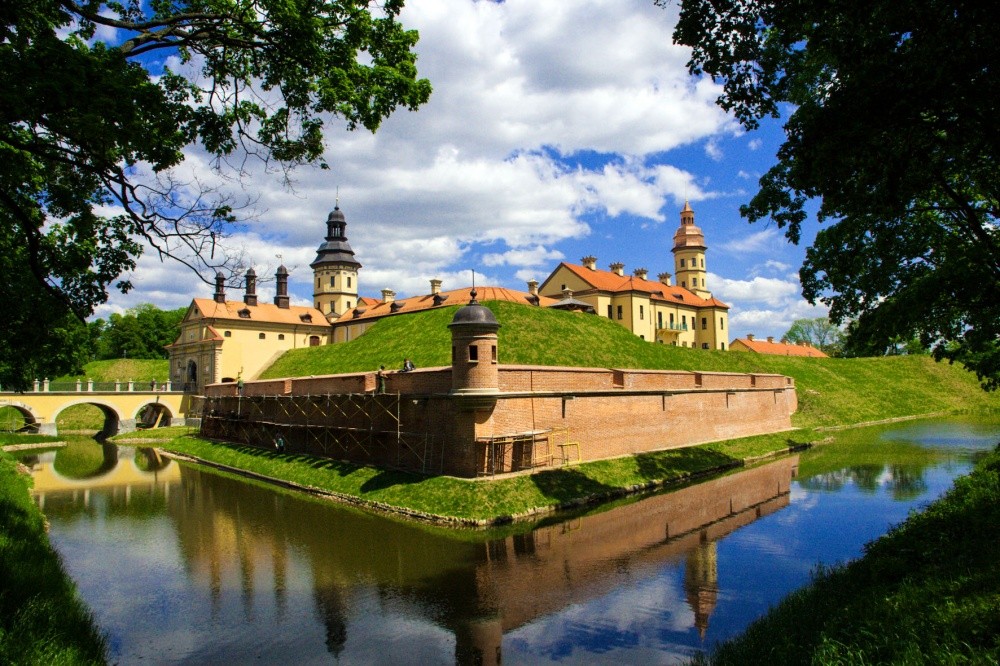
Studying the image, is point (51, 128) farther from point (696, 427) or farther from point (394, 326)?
point (394, 326)

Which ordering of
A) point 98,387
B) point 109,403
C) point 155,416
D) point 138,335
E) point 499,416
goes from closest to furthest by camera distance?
point 499,416 → point 109,403 → point 98,387 → point 155,416 → point 138,335

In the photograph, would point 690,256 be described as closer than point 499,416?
No

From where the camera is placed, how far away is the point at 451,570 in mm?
12812

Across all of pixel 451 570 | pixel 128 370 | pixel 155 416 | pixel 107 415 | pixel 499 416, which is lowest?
pixel 451 570

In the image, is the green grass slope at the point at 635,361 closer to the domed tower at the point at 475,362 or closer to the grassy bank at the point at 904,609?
the domed tower at the point at 475,362

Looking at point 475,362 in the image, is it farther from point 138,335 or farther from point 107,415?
point 138,335

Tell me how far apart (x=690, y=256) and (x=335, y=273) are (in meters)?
37.3

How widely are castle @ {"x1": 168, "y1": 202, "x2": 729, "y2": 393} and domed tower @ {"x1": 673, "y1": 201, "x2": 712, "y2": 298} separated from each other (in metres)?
0.11

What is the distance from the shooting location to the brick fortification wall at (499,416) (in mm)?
19328

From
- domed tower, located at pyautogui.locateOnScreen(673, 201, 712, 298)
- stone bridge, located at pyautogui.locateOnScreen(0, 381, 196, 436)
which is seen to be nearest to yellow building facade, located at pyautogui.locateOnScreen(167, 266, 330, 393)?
stone bridge, located at pyautogui.locateOnScreen(0, 381, 196, 436)

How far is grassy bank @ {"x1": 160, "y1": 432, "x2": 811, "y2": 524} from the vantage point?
17.3 meters

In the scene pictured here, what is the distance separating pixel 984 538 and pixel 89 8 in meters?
13.2

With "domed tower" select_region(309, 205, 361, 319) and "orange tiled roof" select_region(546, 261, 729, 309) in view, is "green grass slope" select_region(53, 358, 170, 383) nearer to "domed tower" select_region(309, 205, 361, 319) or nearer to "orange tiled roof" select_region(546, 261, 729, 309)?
"domed tower" select_region(309, 205, 361, 319)

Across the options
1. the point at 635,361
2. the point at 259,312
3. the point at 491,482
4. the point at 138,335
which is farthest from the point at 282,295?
the point at 491,482
